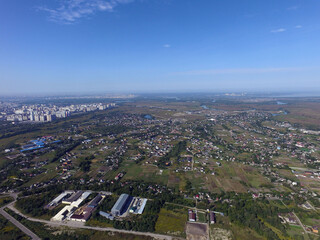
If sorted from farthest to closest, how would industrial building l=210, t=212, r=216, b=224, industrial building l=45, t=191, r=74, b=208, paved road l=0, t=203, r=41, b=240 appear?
1. industrial building l=45, t=191, r=74, b=208
2. industrial building l=210, t=212, r=216, b=224
3. paved road l=0, t=203, r=41, b=240

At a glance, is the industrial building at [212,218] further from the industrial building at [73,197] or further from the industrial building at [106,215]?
the industrial building at [73,197]

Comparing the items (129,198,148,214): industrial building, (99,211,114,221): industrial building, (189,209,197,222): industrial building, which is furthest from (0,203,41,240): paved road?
(189,209,197,222): industrial building

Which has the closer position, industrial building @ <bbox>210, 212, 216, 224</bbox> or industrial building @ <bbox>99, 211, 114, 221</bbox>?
industrial building @ <bbox>210, 212, 216, 224</bbox>

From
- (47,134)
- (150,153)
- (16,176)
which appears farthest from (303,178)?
(47,134)

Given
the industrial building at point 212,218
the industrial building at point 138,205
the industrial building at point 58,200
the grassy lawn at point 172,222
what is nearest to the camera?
the grassy lawn at point 172,222

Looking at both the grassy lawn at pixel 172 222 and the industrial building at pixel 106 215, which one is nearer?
the grassy lawn at pixel 172 222

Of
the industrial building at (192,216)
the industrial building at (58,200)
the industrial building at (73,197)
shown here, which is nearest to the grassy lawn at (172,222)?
the industrial building at (192,216)

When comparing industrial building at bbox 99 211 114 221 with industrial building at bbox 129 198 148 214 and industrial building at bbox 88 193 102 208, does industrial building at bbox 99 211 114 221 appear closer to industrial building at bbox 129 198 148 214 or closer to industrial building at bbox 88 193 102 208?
industrial building at bbox 88 193 102 208

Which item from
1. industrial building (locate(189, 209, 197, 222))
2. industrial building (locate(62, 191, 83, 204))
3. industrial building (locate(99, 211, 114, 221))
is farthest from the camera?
industrial building (locate(62, 191, 83, 204))
